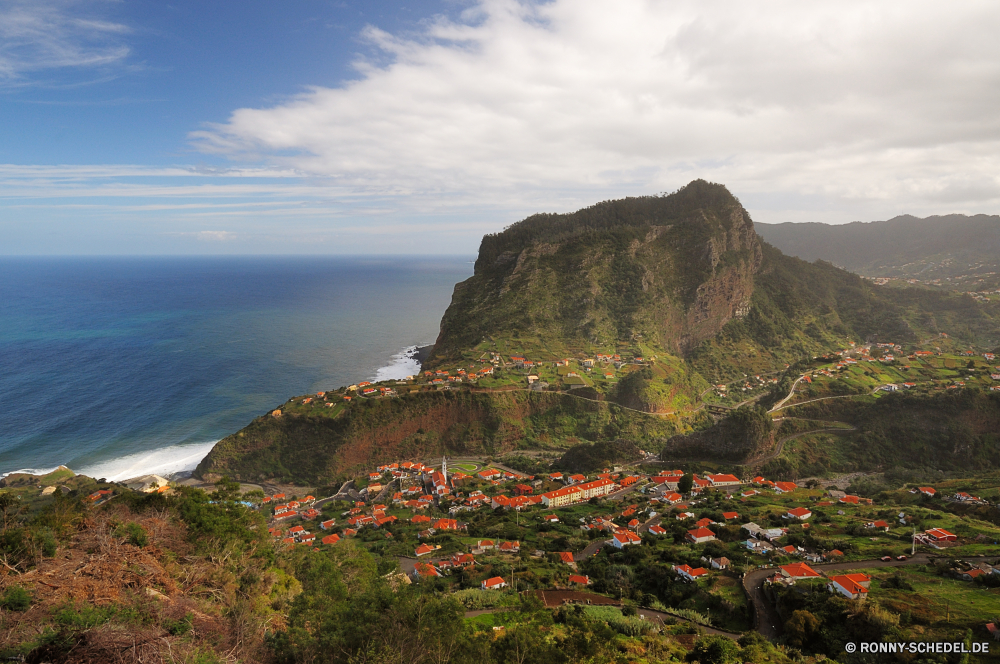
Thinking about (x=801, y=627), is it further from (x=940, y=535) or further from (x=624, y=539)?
(x=940, y=535)

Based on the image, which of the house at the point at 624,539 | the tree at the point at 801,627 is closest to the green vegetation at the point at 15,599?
the tree at the point at 801,627

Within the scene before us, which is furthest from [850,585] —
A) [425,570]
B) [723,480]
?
[723,480]

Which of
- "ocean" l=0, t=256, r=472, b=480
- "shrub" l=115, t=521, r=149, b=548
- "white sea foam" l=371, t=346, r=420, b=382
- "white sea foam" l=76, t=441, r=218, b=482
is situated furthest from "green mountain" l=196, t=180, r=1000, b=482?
"shrub" l=115, t=521, r=149, b=548

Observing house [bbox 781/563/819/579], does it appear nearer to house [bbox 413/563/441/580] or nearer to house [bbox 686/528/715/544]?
house [bbox 686/528/715/544]

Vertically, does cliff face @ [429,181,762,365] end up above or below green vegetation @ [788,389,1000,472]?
above

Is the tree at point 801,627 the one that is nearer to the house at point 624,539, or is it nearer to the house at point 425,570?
the house at point 624,539

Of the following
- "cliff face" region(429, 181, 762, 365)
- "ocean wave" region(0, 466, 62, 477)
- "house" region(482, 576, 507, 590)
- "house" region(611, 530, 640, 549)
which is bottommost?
"ocean wave" region(0, 466, 62, 477)

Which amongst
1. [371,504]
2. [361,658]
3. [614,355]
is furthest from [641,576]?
[614,355]
